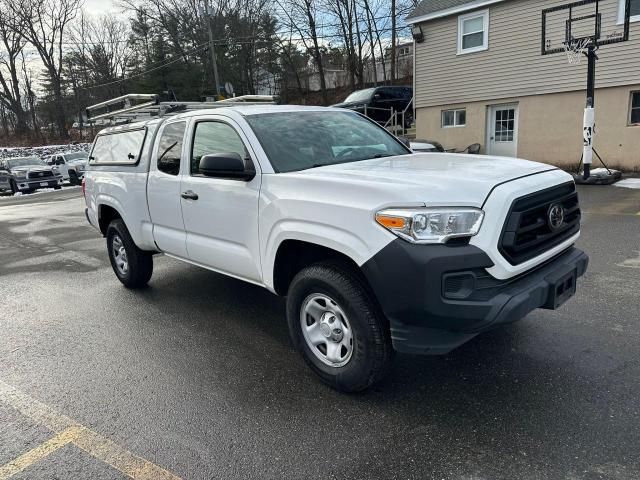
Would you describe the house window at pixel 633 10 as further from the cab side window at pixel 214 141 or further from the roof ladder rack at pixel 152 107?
the cab side window at pixel 214 141

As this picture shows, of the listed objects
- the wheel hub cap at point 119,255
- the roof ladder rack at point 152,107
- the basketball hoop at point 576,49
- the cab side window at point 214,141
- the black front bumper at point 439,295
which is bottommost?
the wheel hub cap at point 119,255

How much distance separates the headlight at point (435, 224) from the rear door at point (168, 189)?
2.46 metres

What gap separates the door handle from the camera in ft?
13.8

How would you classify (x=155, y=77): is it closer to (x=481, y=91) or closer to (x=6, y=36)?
(x=6, y=36)

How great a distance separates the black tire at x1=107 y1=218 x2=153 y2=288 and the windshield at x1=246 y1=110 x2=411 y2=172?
95.2 inches

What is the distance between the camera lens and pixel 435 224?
8.97 ft

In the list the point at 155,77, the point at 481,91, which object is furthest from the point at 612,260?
the point at 155,77

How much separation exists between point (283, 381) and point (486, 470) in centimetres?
150

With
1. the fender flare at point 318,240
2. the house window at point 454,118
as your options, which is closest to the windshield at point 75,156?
the house window at point 454,118

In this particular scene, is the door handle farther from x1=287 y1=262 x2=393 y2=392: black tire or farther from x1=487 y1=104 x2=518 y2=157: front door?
x1=487 y1=104 x2=518 y2=157: front door

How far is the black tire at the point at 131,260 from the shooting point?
5562 millimetres

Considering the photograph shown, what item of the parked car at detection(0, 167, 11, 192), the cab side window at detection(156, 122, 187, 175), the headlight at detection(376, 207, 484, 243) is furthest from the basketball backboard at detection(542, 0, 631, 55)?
the parked car at detection(0, 167, 11, 192)

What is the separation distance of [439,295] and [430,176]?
0.79 m

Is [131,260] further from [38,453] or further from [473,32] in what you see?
[473,32]
